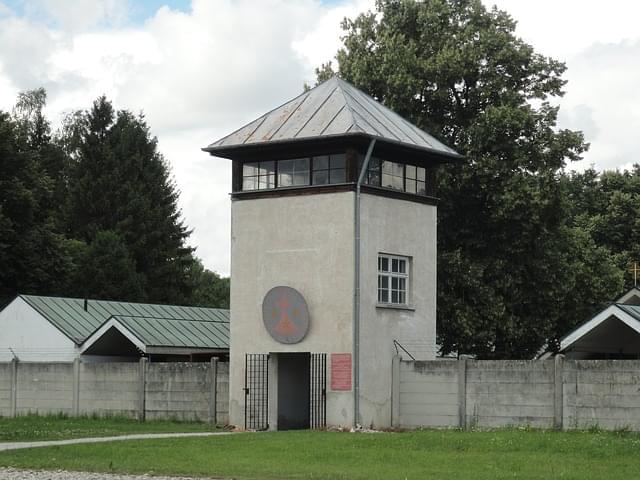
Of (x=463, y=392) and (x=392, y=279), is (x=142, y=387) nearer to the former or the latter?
(x=392, y=279)

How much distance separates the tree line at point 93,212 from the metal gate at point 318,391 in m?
30.4

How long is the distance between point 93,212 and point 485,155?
38885 mm

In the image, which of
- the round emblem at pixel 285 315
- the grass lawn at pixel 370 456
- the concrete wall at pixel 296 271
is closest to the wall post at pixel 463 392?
the grass lawn at pixel 370 456

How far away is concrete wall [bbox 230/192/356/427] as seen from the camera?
95.6 feet

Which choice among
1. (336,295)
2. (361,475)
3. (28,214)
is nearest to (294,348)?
(336,295)

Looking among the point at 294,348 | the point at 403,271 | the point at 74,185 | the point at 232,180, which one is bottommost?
the point at 294,348

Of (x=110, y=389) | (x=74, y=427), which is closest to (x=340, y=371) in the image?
(x=74, y=427)

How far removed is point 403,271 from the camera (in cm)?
3088

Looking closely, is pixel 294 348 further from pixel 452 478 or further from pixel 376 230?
pixel 452 478

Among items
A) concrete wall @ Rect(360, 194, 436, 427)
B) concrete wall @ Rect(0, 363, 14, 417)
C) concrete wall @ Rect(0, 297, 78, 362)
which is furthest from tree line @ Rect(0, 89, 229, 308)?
concrete wall @ Rect(360, 194, 436, 427)

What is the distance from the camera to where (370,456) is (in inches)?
845

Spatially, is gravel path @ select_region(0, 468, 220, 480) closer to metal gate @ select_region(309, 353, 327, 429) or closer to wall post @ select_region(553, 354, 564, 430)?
metal gate @ select_region(309, 353, 327, 429)

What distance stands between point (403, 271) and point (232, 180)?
4907 mm

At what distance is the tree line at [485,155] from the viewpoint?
42125mm
